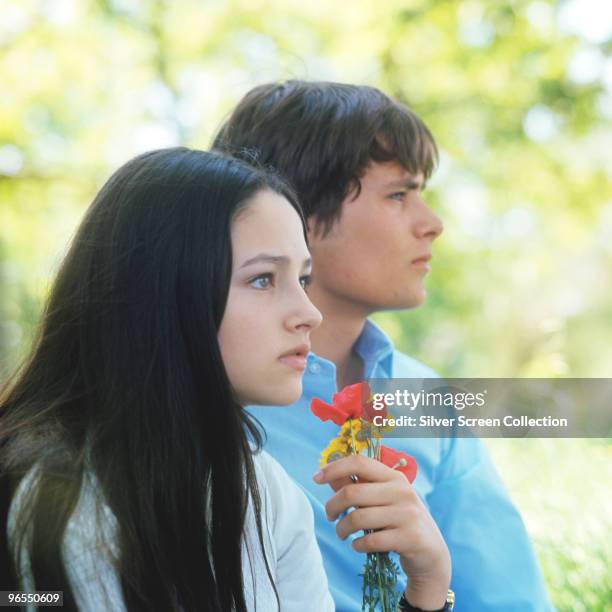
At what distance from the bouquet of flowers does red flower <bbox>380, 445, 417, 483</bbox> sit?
28 millimetres

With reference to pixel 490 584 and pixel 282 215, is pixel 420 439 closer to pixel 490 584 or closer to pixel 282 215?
pixel 490 584

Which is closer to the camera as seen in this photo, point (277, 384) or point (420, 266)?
point (277, 384)

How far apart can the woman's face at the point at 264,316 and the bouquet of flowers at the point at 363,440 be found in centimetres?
6

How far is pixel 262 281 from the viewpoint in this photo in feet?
3.49

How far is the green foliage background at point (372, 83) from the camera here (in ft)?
16.5

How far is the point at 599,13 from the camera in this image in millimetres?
4715

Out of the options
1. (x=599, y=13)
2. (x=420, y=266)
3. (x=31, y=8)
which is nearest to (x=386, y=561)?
(x=420, y=266)

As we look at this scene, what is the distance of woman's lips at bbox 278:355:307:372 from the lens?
41.6 inches

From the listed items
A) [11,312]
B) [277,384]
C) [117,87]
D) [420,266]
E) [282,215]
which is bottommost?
[277,384]

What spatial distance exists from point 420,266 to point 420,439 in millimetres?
280

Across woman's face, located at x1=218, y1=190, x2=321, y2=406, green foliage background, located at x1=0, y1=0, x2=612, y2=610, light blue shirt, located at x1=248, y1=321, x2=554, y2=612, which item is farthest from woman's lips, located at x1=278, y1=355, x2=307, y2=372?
green foliage background, located at x1=0, y1=0, x2=612, y2=610

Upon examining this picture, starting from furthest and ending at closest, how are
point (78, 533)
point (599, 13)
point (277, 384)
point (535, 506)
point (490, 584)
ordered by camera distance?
1. point (599, 13)
2. point (535, 506)
3. point (490, 584)
4. point (277, 384)
5. point (78, 533)

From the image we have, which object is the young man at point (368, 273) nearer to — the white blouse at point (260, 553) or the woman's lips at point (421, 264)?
the woman's lips at point (421, 264)

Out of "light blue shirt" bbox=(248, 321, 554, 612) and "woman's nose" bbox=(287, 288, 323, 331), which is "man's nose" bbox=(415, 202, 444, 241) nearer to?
"light blue shirt" bbox=(248, 321, 554, 612)
